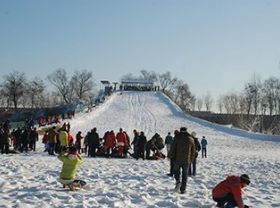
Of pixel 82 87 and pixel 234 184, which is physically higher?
pixel 82 87

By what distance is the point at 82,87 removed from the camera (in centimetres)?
9569

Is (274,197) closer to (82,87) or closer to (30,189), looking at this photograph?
(30,189)

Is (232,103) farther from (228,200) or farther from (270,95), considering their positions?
(228,200)

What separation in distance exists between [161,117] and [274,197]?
133 feet

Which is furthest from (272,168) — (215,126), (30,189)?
(215,126)

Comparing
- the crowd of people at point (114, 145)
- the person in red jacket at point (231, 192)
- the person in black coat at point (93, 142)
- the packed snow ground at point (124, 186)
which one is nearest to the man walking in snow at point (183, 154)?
the crowd of people at point (114, 145)

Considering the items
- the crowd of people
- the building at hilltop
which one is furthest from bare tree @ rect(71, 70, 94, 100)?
the crowd of people

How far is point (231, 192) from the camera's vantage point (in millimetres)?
7121

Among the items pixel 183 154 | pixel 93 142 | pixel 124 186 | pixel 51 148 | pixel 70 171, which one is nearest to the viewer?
pixel 70 171

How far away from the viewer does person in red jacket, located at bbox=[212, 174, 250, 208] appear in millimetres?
6957

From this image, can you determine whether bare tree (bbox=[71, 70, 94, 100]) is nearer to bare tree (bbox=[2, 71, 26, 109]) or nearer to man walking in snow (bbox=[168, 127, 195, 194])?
bare tree (bbox=[2, 71, 26, 109])

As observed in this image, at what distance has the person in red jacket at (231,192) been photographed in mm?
6957

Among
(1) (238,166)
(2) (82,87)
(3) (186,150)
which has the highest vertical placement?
(2) (82,87)

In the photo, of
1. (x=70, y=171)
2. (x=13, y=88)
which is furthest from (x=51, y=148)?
(x=13, y=88)
